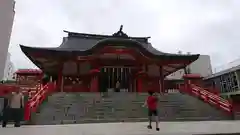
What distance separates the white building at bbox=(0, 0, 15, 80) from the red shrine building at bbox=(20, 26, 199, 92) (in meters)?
→ 5.33

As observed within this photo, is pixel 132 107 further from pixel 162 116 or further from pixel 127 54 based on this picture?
pixel 127 54

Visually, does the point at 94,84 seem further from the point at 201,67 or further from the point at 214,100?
the point at 201,67

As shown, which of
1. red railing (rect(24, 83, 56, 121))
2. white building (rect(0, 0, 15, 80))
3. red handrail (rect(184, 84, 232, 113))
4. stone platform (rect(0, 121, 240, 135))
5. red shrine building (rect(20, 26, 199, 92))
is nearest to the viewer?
stone platform (rect(0, 121, 240, 135))

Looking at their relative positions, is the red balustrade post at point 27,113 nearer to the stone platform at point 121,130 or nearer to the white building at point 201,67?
the stone platform at point 121,130

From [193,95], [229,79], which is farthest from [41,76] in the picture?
[229,79]

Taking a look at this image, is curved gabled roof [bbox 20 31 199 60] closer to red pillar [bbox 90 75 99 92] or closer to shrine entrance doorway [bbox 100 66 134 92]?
red pillar [bbox 90 75 99 92]

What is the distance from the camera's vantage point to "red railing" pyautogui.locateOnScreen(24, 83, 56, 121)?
993cm

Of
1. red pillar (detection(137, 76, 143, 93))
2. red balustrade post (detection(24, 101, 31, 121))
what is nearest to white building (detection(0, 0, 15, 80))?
red balustrade post (detection(24, 101, 31, 121))

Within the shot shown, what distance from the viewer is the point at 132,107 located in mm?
12766

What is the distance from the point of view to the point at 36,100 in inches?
451

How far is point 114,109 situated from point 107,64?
27.7ft

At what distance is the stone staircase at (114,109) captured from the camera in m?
10.9

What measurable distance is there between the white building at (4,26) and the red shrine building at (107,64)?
5334mm

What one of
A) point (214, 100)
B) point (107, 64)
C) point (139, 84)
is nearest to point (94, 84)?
point (107, 64)
